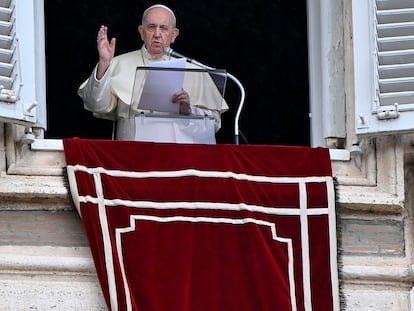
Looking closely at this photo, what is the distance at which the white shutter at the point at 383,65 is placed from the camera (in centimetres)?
1067

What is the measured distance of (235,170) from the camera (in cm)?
1063

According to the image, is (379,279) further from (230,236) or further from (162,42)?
(162,42)

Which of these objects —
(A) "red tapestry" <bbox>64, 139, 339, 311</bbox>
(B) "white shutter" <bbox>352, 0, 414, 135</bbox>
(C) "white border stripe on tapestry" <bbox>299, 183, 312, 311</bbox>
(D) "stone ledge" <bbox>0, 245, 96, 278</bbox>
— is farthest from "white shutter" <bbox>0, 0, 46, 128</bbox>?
(B) "white shutter" <bbox>352, 0, 414, 135</bbox>

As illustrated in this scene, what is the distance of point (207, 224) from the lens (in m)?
10.5

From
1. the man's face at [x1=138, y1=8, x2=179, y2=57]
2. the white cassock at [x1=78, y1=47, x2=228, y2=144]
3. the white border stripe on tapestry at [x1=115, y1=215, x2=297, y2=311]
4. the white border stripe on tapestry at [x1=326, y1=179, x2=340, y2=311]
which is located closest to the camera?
the white border stripe on tapestry at [x1=115, y1=215, x2=297, y2=311]

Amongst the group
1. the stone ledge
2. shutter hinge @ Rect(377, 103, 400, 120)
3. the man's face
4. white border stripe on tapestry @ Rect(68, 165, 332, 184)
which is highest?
the man's face

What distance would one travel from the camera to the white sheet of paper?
35.3ft

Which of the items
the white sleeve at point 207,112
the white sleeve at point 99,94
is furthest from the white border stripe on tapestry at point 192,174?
the white sleeve at point 99,94

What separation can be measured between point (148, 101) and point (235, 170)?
487mm

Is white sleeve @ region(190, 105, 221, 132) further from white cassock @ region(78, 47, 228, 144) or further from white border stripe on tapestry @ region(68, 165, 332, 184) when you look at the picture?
white border stripe on tapestry @ region(68, 165, 332, 184)

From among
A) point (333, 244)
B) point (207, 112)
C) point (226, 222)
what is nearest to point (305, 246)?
point (333, 244)

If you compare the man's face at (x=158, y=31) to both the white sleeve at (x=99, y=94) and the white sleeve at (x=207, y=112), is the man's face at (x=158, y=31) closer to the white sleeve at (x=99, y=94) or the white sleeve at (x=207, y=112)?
the white sleeve at (x=99, y=94)

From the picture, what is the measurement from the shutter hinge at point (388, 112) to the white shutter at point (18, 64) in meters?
1.35

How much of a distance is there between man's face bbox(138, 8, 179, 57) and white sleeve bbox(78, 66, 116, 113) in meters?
0.35
